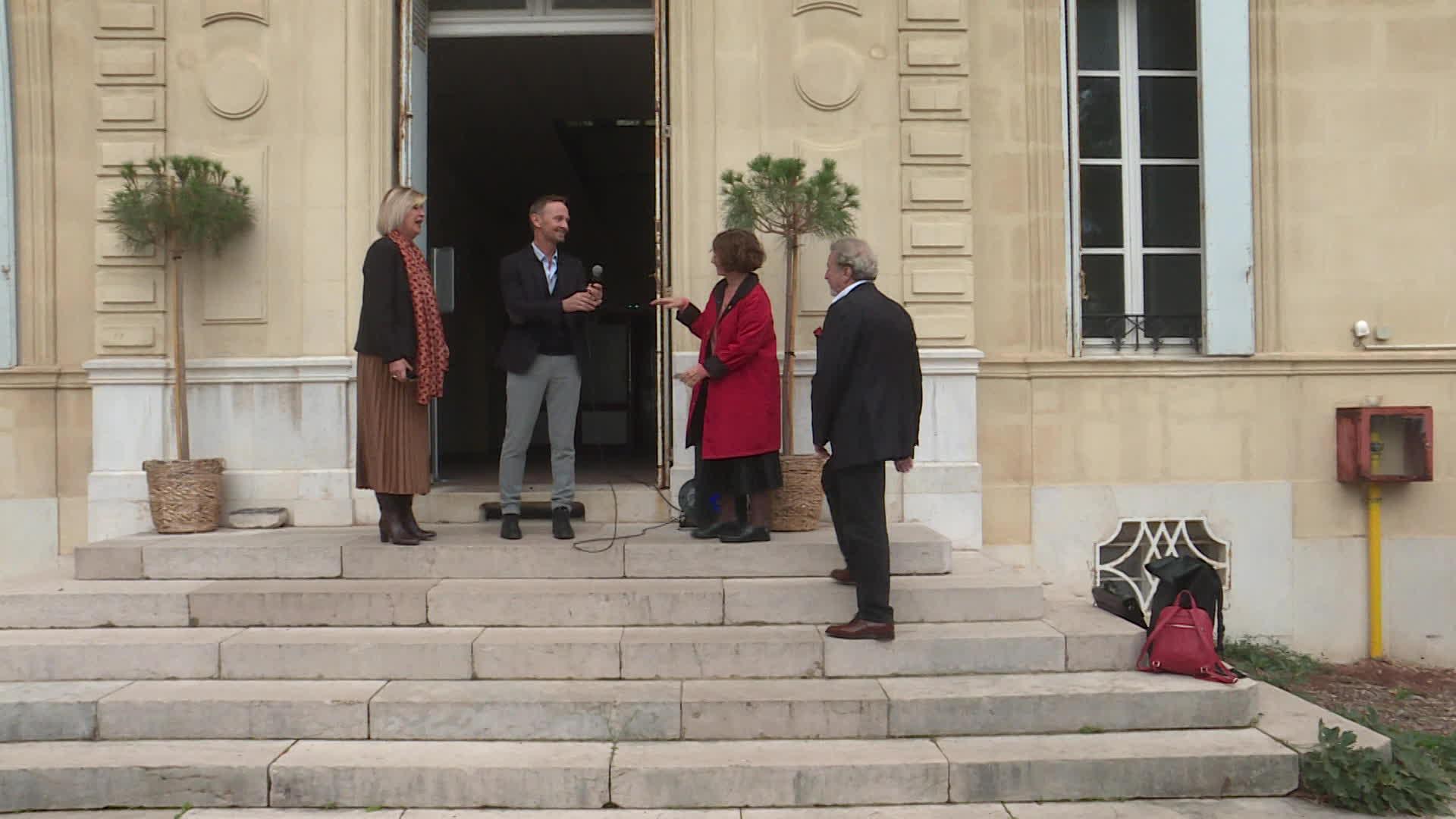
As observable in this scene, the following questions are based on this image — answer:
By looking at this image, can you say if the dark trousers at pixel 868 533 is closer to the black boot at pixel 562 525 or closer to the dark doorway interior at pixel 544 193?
the black boot at pixel 562 525

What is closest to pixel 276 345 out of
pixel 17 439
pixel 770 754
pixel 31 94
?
pixel 17 439

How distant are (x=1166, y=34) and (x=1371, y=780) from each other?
5499 millimetres

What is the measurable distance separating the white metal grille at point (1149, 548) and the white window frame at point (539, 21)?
484 centimetres

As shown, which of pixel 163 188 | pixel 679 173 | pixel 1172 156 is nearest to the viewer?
pixel 163 188

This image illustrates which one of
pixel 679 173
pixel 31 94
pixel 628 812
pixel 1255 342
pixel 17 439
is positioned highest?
pixel 31 94

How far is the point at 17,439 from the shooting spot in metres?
7.86

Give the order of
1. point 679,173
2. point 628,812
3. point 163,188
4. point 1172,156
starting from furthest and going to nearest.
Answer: point 1172,156
point 679,173
point 163,188
point 628,812

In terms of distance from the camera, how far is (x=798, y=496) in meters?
6.66

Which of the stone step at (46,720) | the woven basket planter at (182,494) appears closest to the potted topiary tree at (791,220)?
the woven basket planter at (182,494)

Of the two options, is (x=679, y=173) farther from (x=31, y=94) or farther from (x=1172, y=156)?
(x=31, y=94)

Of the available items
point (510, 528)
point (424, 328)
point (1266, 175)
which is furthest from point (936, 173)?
point (510, 528)

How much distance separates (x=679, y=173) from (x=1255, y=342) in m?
4.15

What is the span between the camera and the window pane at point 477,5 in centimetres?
808

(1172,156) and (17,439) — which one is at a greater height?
(1172,156)
